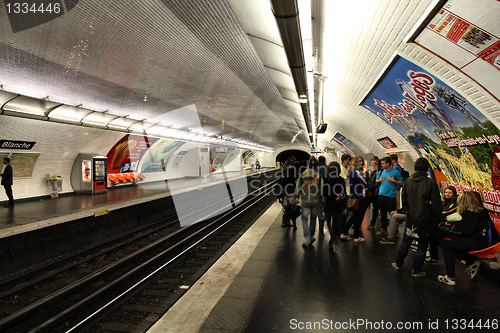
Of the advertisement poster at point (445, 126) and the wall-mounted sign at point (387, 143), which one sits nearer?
the advertisement poster at point (445, 126)

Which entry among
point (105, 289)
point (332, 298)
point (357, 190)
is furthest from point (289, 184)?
point (105, 289)

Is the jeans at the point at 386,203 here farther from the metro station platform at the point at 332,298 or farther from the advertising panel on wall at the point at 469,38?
the advertising panel on wall at the point at 469,38

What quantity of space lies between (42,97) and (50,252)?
4.15m

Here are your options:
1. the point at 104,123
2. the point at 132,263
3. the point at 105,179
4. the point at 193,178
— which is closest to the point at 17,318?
the point at 132,263

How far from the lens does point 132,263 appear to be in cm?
667

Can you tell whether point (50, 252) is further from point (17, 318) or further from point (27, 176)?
point (27, 176)

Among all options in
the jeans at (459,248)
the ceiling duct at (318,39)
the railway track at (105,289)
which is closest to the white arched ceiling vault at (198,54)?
the ceiling duct at (318,39)

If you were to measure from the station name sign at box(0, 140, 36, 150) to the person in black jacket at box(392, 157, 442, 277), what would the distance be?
426 inches

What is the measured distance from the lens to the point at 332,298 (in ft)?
11.1

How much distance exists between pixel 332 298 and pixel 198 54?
5050 mm

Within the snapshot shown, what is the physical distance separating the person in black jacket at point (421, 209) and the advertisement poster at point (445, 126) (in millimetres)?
787

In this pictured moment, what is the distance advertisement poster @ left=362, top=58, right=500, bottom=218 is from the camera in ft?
12.4

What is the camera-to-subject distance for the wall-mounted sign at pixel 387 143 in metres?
8.26

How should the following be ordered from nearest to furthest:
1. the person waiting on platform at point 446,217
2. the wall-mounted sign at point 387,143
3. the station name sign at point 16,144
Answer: the person waiting on platform at point 446,217 → the wall-mounted sign at point 387,143 → the station name sign at point 16,144
